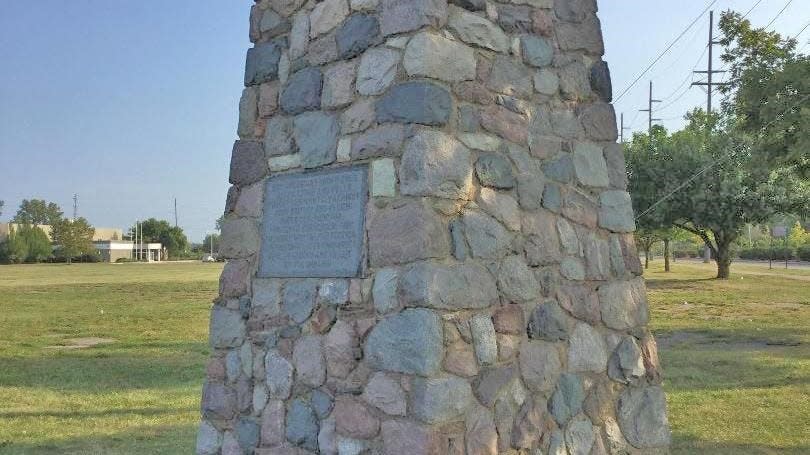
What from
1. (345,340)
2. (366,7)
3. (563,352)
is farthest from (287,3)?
(563,352)

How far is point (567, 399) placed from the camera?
385 cm

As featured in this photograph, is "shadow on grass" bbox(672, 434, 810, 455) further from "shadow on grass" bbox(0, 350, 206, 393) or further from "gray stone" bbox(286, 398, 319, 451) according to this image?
"shadow on grass" bbox(0, 350, 206, 393)

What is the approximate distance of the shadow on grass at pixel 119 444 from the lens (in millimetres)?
5820

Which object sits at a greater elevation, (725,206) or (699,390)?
(725,206)

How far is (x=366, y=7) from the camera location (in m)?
3.72

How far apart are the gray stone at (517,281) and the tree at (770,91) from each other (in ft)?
21.5

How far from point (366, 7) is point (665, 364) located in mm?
7670

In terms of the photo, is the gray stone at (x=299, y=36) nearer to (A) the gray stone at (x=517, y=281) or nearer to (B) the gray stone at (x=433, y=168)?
(B) the gray stone at (x=433, y=168)

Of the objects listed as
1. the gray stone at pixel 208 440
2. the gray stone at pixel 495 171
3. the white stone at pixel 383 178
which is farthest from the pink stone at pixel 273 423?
the gray stone at pixel 495 171

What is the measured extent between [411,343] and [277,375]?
3.31 feet

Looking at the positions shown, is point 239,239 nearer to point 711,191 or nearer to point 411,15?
point 411,15

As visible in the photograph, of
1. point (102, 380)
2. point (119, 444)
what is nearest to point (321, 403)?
point (119, 444)

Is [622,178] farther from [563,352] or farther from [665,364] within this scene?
[665,364]

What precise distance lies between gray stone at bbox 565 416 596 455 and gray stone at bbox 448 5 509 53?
2005 millimetres
